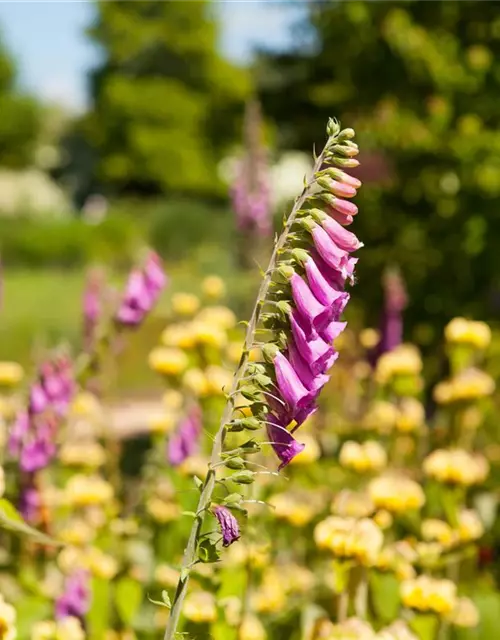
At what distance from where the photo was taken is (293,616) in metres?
2.74

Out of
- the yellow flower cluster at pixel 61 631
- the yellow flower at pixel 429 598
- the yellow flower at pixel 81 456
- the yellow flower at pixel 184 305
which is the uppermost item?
the yellow flower at pixel 184 305

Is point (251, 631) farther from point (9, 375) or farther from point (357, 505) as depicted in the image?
point (9, 375)

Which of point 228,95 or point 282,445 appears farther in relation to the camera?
point 228,95

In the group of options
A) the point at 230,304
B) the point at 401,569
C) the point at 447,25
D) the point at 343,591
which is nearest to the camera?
the point at 343,591

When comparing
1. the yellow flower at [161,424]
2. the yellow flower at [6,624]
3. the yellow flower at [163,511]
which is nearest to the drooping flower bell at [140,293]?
the yellow flower at [163,511]

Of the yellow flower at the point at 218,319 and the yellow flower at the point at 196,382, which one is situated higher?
the yellow flower at the point at 218,319

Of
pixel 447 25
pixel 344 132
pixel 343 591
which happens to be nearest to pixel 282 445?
pixel 344 132

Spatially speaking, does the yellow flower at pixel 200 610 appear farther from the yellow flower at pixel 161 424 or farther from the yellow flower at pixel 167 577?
the yellow flower at pixel 161 424

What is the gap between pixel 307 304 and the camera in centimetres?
146

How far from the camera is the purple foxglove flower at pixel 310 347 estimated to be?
1.47m

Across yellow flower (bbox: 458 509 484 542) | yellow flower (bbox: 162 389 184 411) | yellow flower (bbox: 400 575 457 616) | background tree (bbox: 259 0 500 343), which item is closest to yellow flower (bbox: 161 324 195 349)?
yellow flower (bbox: 162 389 184 411)

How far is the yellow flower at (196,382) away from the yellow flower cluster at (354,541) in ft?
3.53

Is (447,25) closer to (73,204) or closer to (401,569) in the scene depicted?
(401,569)

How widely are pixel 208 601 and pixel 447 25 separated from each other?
585cm
